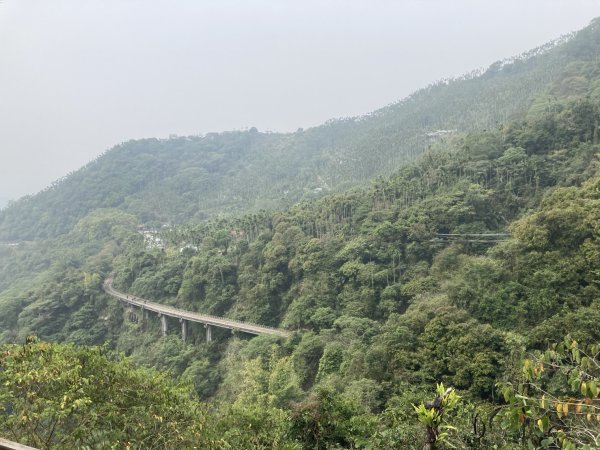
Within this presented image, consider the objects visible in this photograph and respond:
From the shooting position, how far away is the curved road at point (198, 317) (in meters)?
34.8

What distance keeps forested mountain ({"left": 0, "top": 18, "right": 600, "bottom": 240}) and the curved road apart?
36.6m

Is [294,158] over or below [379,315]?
over

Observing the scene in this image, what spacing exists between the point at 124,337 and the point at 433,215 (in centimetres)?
3604

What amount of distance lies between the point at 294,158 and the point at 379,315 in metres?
107

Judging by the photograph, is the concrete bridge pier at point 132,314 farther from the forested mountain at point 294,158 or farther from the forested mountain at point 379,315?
the forested mountain at point 294,158

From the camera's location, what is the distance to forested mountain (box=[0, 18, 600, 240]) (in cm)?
8219

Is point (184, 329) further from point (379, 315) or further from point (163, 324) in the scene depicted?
point (379, 315)

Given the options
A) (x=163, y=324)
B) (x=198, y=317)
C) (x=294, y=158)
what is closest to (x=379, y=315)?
(x=198, y=317)

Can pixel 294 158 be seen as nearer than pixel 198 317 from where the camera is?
No

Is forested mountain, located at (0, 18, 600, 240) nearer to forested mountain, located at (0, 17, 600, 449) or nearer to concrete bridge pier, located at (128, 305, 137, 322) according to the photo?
forested mountain, located at (0, 17, 600, 449)

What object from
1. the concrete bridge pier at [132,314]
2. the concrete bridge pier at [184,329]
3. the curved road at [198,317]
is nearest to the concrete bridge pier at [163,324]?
the curved road at [198,317]

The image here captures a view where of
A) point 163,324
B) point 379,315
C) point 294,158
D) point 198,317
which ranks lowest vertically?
point 163,324

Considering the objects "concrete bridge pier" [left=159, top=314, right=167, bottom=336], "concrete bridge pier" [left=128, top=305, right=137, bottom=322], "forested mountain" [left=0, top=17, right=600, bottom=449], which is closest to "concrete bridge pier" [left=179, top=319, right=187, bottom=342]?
"forested mountain" [left=0, top=17, right=600, bottom=449]

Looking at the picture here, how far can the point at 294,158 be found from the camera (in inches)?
5231
